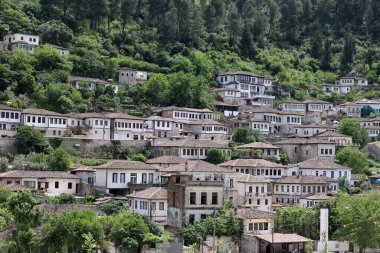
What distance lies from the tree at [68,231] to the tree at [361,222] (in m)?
21.3

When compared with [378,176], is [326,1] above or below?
above

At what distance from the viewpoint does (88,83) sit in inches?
3903

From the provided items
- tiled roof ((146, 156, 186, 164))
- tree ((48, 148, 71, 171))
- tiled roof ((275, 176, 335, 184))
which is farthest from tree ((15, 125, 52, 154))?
tiled roof ((275, 176, 335, 184))

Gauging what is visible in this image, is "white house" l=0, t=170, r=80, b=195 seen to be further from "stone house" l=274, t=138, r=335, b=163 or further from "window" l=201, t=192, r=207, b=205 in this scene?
"stone house" l=274, t=138, r=335, b=163

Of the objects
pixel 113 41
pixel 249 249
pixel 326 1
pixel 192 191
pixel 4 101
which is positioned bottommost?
pixel 249 249

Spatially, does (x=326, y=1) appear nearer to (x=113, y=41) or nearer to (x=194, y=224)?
(x=113, y=41)

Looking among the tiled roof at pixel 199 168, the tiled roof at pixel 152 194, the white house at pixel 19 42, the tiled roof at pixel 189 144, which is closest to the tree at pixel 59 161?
the tiled roof at pixel 199 168

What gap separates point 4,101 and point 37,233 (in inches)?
1385

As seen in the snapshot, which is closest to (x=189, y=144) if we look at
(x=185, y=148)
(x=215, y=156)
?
(x=185, y=148)

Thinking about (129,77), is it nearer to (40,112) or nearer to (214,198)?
(40,112)

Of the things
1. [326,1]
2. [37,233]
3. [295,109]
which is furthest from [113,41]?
[37,233]

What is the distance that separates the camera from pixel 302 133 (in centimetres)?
10431

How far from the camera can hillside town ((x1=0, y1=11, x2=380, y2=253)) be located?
2532 inches

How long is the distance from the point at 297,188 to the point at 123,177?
60.4 feet
